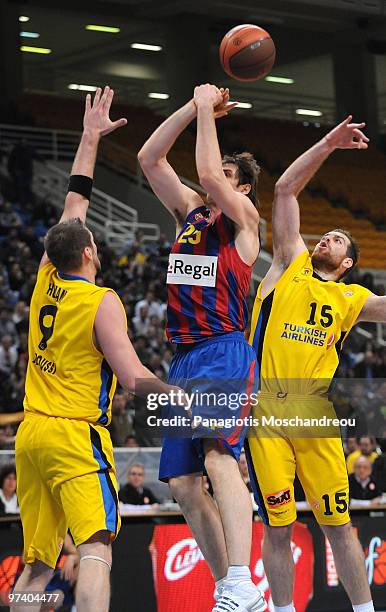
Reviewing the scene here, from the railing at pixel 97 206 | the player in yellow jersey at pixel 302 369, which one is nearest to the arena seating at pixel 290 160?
the railing at pixel 97 206

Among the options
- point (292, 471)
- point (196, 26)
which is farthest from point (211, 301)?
point (196, 26)

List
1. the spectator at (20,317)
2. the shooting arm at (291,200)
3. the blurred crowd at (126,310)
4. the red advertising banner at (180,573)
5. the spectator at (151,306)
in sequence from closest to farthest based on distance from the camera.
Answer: the shooting arm at (291,200)
the red advertising banner at (180,573)
the blurred crowd at (126,310)
the spectator at (20,317)
the spectator at (151,306)

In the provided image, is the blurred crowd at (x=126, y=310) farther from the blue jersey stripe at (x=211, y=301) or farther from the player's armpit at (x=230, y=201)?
the player's armpit at (x=230, y=201)

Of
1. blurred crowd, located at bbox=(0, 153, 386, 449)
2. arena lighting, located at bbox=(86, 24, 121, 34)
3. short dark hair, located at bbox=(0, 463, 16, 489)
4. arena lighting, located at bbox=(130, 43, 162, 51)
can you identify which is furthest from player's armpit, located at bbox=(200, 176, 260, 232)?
arena lighting, located at bbox=(130, 43, 162, 51)

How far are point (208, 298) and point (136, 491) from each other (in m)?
5.11

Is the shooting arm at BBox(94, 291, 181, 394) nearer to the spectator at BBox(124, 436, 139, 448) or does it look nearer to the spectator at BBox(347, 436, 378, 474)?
the spectator at BBox(124, 436, 139, 448)

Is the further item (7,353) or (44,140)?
(44,140)

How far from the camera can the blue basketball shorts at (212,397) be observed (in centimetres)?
559

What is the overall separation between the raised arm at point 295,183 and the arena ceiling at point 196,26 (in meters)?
15.9

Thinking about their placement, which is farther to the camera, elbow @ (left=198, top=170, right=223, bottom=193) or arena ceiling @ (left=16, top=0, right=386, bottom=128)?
arena ceiling @ (left=16, top=0, right=386, bottom=128)

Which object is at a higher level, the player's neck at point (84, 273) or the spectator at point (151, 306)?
the player's neck at point (84, 273)

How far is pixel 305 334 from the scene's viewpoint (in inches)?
255

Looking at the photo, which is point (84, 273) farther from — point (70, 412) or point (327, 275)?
point (327, 275)

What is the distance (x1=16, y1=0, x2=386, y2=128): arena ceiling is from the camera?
23.5 meters
